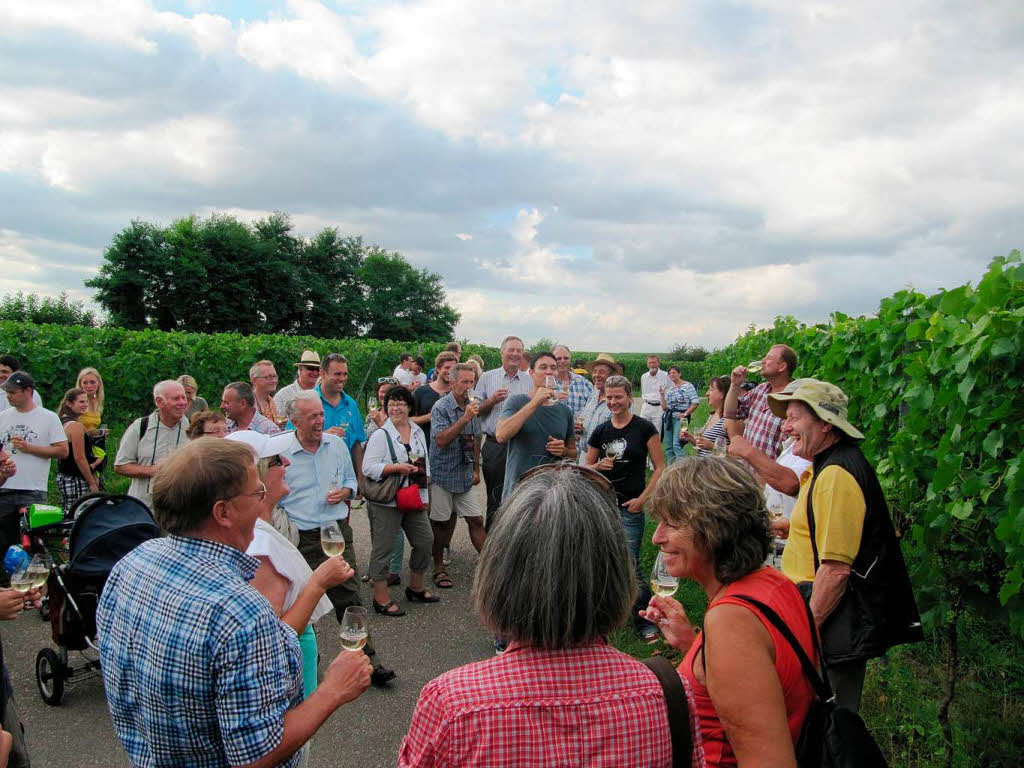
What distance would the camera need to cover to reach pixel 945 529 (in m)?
3.91

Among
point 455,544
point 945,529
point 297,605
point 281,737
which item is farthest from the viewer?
point 455,544

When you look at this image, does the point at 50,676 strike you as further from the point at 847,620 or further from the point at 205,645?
the point at 847,620

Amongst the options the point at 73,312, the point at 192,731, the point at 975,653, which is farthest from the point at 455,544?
the point at 73,312

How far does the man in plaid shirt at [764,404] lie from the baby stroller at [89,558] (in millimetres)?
4356

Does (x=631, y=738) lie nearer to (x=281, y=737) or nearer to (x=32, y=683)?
(x=281, y=737)

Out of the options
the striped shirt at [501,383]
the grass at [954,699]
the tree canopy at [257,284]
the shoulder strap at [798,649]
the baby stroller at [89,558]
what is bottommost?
the grass at [954,699]

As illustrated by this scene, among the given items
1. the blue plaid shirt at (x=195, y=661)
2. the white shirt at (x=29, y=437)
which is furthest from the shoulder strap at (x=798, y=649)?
the white shirt at (x=29, y=437)

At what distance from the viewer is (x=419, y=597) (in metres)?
6.38

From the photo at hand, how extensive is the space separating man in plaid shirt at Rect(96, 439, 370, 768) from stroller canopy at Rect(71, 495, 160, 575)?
7.94ft

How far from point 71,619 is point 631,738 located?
414cm

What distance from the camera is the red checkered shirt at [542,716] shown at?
1314 millimetres

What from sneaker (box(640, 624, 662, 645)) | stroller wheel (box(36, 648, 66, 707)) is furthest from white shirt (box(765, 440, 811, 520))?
stroller wheel (box(36, 648, 66, 707))

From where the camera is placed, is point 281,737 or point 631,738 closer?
point 631,738

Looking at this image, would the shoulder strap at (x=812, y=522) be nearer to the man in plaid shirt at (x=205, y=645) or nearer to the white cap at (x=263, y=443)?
the man in plaid shirt at (x=205, y=645)
